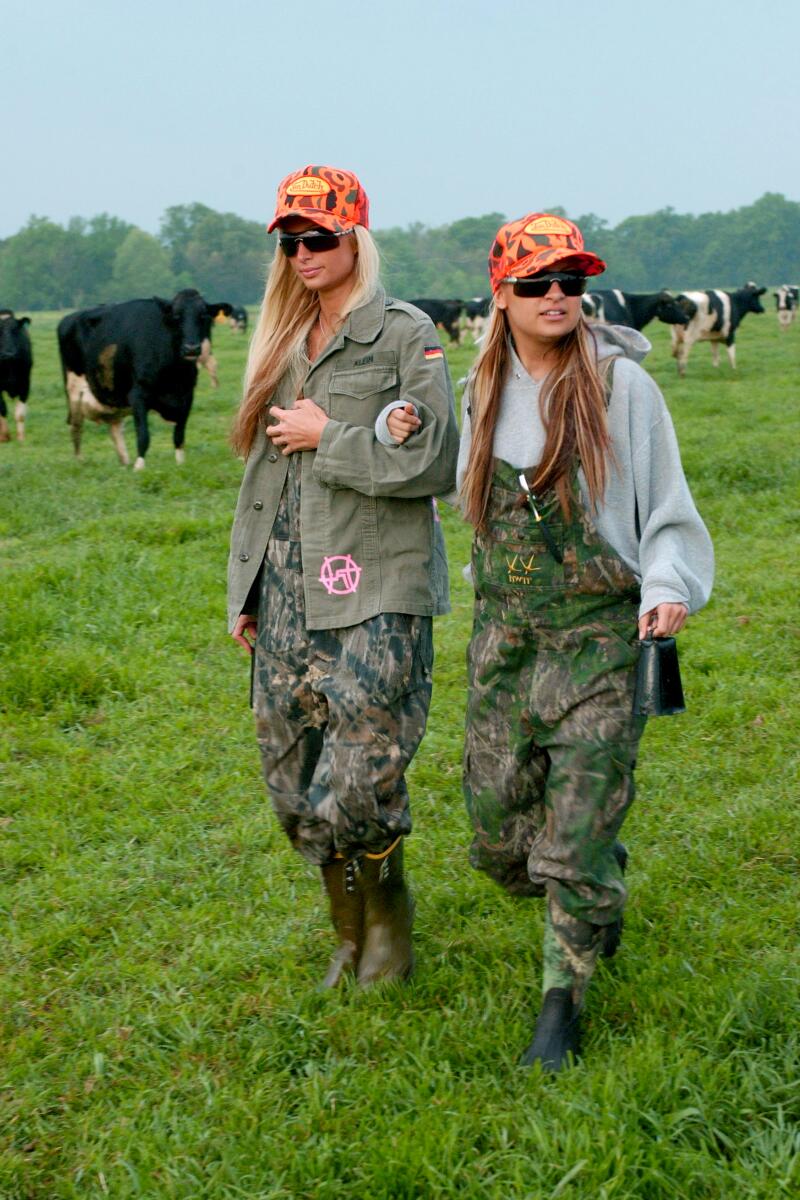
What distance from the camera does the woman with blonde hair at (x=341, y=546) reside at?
3.31m

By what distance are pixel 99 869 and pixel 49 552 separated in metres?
5.10

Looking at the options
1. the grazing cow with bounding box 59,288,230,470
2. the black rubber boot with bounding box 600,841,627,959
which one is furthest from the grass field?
the grazing cow with bounding box 59,288,230,470

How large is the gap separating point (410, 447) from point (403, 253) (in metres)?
70.7

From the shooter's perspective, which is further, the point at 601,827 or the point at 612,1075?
the point at 601,827

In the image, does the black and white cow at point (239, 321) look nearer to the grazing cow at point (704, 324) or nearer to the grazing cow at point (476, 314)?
the grazing cow at point (476, 314)

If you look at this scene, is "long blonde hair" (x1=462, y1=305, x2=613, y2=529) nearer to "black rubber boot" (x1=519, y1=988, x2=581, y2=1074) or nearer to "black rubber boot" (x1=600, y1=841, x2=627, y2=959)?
"black rubber boot" (x1=600, y1=841, x2=627, y2=959)

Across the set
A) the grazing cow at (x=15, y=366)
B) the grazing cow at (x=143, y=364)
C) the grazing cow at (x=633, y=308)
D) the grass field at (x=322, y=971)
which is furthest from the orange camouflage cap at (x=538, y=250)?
the grazing cow at (x=633, y=308)

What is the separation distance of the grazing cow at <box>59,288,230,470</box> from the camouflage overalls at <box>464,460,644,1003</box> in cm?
1035

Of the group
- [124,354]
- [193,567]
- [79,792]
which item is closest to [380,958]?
[79,792]

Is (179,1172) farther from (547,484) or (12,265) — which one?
(12,265)

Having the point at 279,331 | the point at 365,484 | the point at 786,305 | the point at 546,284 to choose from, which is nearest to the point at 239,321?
the point at 786,305

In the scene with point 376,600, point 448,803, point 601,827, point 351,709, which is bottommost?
point 448,803

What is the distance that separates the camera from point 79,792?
201 inches

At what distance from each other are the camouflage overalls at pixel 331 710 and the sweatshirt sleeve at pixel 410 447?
212mm
